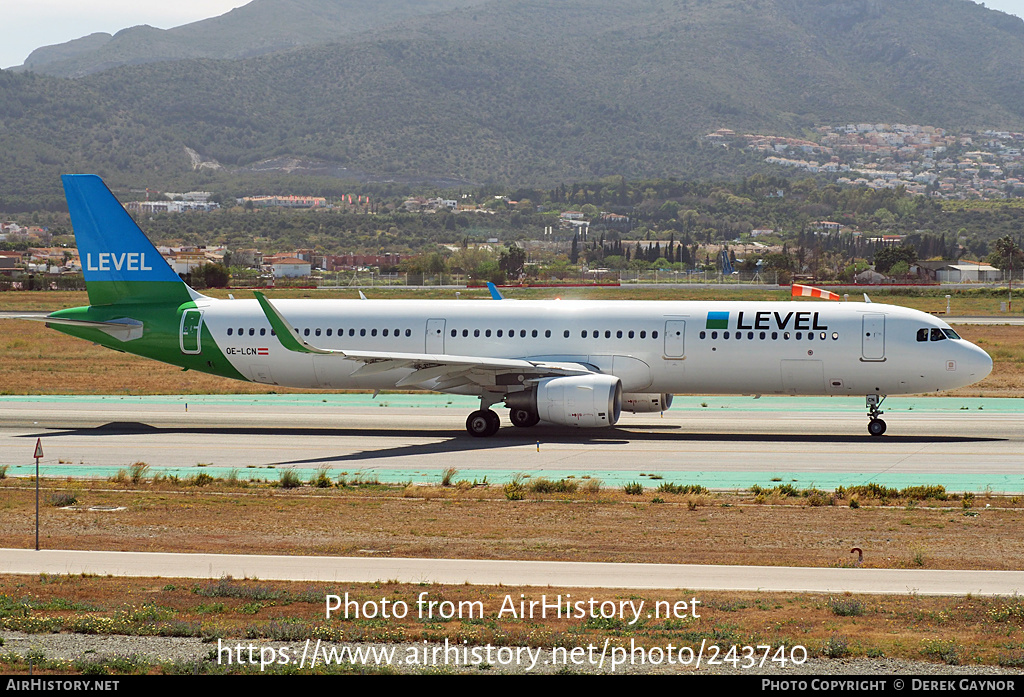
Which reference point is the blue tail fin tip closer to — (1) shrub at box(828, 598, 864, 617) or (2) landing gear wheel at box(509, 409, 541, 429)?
(2) landing gear wheel at box(509, 409, 541, 429)

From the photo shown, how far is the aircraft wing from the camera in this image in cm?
3269

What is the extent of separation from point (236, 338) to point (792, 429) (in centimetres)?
1837

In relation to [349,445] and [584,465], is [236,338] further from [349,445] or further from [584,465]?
[584,465]

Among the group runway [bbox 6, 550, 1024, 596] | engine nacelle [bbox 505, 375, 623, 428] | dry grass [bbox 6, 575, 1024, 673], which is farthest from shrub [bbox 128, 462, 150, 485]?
engine nacelle [bbox 505, 375, 623, 428]

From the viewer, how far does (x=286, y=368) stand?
37.7m

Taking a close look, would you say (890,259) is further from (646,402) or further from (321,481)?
(321,481)

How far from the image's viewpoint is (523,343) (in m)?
36.4

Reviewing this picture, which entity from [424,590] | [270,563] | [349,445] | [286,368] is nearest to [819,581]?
[424,590]

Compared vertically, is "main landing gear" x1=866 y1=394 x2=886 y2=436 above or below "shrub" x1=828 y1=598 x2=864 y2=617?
below

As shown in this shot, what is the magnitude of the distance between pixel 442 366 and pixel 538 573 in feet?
57.9

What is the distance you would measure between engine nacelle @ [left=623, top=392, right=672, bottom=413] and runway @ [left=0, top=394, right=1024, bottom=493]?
706 millimetres

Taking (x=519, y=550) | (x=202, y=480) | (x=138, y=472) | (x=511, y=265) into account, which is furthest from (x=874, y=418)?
(x=511, y=265)

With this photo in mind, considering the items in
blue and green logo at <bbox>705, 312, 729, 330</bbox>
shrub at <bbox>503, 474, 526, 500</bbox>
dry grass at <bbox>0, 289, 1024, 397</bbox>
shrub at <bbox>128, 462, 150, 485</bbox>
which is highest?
blue and green logo at <bbox>705, 312, 729, 330</bbox>

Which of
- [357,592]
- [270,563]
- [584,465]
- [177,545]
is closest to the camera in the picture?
[357,592]
